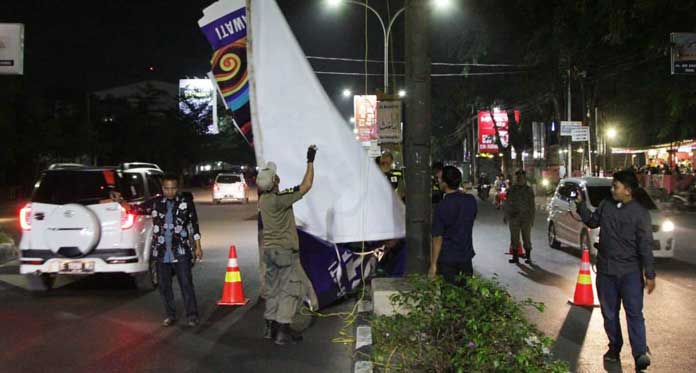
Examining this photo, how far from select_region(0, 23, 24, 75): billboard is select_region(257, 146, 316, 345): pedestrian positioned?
10710 millimetres

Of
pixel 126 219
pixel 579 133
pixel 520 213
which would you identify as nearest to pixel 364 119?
pixel 579 133

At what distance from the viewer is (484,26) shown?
18953 mm

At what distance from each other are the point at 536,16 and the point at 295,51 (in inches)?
444

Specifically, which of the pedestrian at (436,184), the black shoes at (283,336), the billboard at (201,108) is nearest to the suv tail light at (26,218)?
the black shoes at (283,336)

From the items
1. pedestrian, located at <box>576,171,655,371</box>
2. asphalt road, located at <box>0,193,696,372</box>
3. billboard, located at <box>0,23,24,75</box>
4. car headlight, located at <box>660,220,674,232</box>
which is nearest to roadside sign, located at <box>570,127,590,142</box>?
car headlight, located at <box>660,220,674,232</box>

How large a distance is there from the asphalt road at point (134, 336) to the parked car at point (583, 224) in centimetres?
624

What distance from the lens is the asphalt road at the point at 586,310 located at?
22.4 feet

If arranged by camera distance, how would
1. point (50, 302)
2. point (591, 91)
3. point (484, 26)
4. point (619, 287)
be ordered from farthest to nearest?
1. point (591, 91)
2. point (484, 26)
3. point (50, 302)
4. point (619, 287)

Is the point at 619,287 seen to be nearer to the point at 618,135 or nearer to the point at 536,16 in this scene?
the point at 536,16

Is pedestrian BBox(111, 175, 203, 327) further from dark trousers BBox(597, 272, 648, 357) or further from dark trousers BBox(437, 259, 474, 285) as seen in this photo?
dark trousers BBox(597, 272, 648, 357)

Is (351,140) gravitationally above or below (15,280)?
above

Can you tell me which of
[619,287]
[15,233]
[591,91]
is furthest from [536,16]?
[591,91]

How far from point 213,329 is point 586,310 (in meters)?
4.71

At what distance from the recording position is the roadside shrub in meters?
4.30
